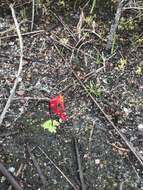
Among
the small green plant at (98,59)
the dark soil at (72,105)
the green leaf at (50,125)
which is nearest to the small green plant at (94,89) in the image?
the dark soil at (72,105)

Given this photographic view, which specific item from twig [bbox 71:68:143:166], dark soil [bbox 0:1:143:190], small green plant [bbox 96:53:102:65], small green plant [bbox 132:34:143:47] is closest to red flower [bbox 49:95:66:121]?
dark soil [bbox 0:1:143:190]

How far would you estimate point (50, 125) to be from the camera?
2803 mm

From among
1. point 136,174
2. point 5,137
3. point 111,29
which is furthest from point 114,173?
point 111,29

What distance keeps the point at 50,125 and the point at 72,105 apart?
0.27 meters

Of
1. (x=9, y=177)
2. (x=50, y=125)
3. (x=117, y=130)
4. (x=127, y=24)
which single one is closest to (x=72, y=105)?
(x=50, y=125)

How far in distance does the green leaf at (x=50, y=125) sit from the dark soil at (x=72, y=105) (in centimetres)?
3

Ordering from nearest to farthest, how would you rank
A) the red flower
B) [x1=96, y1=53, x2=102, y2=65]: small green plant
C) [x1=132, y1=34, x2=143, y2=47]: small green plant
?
the red flower → [x1=96, y1=53, x2=102, y2=65]: small green plant → [x1=132, y1=34, x2=143, y2=47]: small green plant

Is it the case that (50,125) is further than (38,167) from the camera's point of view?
Yes

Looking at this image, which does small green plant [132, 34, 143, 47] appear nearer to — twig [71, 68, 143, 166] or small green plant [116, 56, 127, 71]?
small green plant [116, 56, 127, 71]

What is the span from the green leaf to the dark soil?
29 mm

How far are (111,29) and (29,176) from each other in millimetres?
1402

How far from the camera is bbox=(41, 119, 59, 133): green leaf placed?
2.79 metres

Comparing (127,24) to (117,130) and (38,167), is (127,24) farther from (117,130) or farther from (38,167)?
(38,167)

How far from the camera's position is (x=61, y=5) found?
3549 mm
